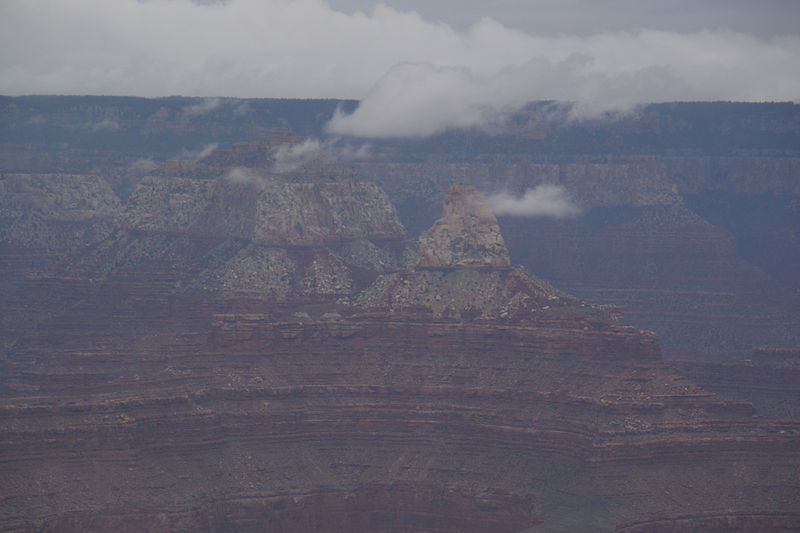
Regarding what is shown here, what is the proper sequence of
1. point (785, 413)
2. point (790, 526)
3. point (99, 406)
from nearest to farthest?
point (790, 526) < point (99, 406) < point (785, 413)

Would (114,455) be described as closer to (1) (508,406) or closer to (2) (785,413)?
(1) (508,406)

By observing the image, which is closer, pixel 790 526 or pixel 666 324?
pixel 790 526

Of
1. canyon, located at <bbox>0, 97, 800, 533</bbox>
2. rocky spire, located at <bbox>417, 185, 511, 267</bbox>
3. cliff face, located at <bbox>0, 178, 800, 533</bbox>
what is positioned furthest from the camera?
rocky spire, located at <bbox>417, 185, 511, 267</bbox>

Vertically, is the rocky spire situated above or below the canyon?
above

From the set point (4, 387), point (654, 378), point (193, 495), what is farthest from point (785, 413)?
point (4, 387)

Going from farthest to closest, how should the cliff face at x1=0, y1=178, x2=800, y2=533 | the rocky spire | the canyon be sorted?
the rocky spire < the canyon < the cliff face at x1=0, y1=178, x2=800, y2=533

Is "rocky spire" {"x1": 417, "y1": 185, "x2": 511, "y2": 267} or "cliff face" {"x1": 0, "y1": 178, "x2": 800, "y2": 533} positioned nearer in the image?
"cliff face" {"x1": 0, "y1": 178, "x2": 800, "y2": 533}

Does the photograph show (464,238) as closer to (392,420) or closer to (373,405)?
(373,405)
